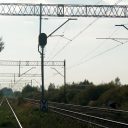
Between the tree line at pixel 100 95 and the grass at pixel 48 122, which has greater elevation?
the tree line at pixel 100 95

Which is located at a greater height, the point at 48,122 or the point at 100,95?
the point at 100,95

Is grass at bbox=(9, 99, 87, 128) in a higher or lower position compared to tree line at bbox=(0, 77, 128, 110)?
lower

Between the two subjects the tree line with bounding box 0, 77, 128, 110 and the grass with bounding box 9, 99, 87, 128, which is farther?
the tree line with bounding box 0, 77, 128, 110

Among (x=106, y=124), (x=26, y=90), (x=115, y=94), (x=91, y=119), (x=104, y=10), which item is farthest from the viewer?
(x=26, y=90)

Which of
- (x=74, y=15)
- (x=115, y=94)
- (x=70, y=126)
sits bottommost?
(x=70, y=126)

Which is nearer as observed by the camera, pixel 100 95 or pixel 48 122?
pixel 48 122

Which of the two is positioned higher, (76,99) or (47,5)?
(47,5)

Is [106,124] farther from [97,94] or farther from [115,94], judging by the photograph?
[97,94]

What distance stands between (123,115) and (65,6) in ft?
45.0

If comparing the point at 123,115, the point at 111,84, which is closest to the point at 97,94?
the point at 111,84

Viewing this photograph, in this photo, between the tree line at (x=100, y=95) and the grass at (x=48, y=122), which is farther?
the tree line at (x=100, y=95)

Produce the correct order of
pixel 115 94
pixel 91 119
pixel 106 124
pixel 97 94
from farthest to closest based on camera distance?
pixel 97 94 → pixel 115 94 → pixel 91 119 → pixel 106 124

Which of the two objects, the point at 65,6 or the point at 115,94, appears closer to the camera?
the point at 65,6

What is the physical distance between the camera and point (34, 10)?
143ft
